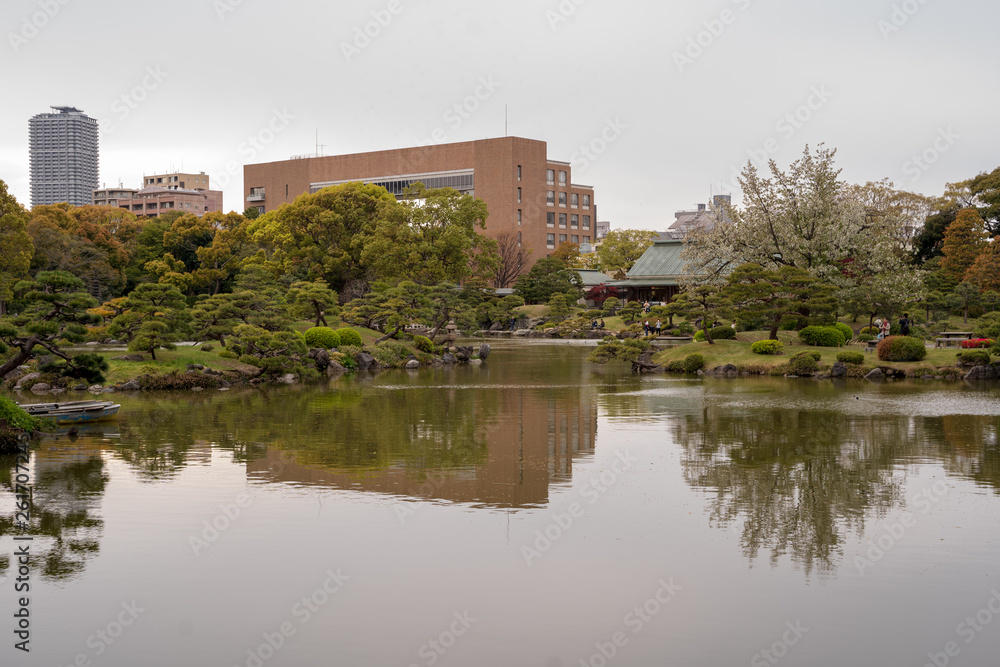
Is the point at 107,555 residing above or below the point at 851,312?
below

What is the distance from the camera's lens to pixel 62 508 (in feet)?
35.4

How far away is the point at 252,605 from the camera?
295 inches

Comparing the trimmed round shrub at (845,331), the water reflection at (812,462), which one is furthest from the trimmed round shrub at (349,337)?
the trimmed round shrub at (845,331)

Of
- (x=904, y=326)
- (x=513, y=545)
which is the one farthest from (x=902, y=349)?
(x=513, y=545)

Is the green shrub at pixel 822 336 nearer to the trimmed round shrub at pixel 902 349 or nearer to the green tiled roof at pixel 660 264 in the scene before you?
the trimmed round shrub at pixel 902 349

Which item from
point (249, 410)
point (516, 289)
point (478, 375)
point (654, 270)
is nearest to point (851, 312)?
point (478, 375)

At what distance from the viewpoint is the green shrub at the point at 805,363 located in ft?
97.8

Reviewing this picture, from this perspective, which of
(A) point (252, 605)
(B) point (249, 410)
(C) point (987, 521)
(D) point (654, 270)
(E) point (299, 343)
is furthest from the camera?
(D) point (654, 270)

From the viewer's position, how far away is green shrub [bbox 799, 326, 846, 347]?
33.7 meters

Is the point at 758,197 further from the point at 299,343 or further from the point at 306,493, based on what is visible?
the point at 306,493

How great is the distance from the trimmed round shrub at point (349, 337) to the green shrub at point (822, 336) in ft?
59.3

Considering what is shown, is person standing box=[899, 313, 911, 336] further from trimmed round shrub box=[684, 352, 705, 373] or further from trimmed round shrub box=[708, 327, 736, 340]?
trimmed round shrub box=[684, 352, 705, 373]

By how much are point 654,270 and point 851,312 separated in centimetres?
3301

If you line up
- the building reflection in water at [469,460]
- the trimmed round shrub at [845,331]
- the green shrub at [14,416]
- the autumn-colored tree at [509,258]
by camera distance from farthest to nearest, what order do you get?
the autumn-colored tree at [509,258]
the trimmed round shrub at [845,331]
the green shrub at [14,416]
the building reflection in water at [469,460]
